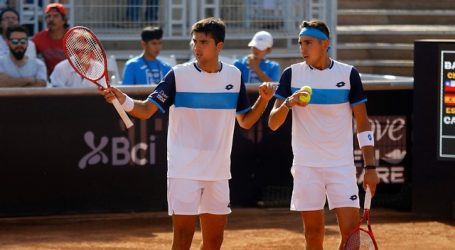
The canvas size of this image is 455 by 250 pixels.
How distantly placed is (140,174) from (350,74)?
4.09 metres

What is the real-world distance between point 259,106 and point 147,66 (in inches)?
197

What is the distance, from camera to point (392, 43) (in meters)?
18.3

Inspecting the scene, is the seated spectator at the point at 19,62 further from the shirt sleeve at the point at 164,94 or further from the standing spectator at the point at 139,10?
the shirt sleeve at the point at 164,94

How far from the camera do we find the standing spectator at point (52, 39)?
43.4ft

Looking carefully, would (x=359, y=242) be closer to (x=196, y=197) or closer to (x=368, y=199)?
(x=368, y=199)

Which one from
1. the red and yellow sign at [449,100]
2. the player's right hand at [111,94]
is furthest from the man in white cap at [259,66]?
the player's right hand at [111,94]

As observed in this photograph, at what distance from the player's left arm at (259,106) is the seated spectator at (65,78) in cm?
468

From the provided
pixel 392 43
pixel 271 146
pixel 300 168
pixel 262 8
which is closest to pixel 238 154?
pixel 271 146

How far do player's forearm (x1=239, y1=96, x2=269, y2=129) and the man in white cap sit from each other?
17.1 feet

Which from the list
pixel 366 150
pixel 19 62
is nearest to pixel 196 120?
pixel 366 150

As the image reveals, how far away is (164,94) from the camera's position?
24.5 feet

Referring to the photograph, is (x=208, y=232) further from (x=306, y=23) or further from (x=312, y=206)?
(x=306, y=23)

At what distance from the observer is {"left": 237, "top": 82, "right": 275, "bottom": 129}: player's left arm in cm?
739

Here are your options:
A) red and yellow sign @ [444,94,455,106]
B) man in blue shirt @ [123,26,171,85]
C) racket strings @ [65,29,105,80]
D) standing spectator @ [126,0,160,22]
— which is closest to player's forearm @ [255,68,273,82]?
man in blue shirt @ [123,26,171,85]
